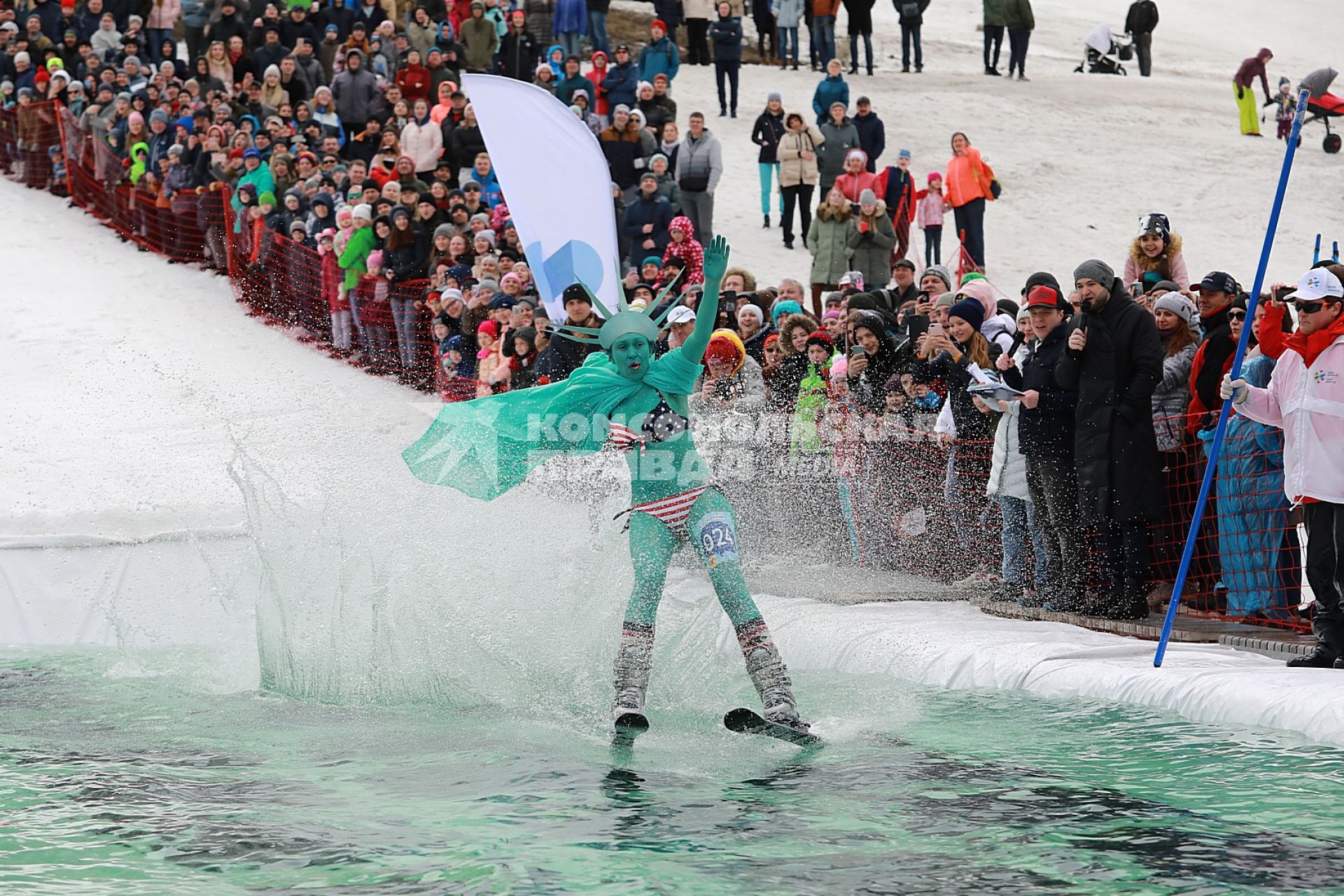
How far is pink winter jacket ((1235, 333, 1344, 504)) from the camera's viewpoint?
697 centimetres

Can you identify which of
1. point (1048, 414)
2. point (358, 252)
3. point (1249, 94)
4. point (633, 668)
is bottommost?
point (633, 668)

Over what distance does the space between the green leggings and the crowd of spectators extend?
134cm

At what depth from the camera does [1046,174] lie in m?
23.3

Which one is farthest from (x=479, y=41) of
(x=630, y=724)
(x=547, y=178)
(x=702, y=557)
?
(x=630, y=724)

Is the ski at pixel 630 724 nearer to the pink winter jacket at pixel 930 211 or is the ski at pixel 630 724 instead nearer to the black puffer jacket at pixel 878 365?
the black puffer jacket at pixel 878 365

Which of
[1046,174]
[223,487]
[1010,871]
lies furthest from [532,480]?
[1046,174]

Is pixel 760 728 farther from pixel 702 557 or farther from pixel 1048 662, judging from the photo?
pixel 1048 662

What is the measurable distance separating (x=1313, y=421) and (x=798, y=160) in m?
11.7

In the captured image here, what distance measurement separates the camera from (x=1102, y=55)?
31.7 metres

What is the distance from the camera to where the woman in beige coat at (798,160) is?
18109mm

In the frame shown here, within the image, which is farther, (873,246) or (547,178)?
(873,246)

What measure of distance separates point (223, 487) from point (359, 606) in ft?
19.6

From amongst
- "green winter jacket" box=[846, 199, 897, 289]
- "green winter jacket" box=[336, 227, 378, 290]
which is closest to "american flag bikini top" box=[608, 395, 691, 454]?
"green winter jacket" box=[846, 199, 897, 289]

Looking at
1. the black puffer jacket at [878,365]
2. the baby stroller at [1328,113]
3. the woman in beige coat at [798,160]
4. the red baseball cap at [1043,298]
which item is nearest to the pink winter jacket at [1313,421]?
the red baseball cap at [1043,298]
